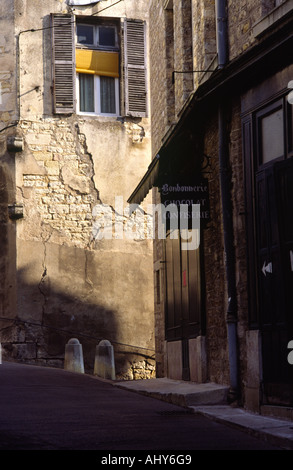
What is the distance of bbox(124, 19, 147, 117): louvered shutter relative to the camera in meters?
20.2

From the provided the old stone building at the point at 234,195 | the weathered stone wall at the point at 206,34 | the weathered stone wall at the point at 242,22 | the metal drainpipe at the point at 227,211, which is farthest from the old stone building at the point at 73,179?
the weathered stone wall at the point at 242,22

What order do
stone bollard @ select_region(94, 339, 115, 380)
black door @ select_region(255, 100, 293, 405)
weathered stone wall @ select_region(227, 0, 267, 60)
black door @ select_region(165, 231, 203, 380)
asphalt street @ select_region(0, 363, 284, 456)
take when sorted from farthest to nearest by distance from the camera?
stone bollard @ select_region(94, 339, 115, 380)
black door @ select_region(165, 231, 203, 380)
weathered stone wall @ select_region(227, 0, 267, 60)
black door @ select_region(255, 100, 293, 405)
asphalt street @ select_region(0, 363, 284, 456)

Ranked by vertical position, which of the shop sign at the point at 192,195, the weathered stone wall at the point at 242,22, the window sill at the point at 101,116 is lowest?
the shop sign at the point at 192,195

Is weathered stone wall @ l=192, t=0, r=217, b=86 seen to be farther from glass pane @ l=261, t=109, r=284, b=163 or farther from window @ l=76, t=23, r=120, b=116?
window @ l=76, t=23, r=120, b=116

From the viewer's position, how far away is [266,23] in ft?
30.0

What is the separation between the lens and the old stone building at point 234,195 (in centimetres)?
857

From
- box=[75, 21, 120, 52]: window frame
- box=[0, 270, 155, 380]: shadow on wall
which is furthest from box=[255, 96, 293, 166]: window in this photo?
box=[75, 21, 120, 52]: window frame

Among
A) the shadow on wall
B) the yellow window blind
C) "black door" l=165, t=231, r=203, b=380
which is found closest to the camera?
"black door" l=165, t=231, r=203, b=380

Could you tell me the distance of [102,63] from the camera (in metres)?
20.2

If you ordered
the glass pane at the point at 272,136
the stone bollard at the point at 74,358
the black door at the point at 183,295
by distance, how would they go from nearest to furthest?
1. the glass pane at the point at 272,136
2. the black door at the point at 183,295
3. the stone bollard at the point at 74,358

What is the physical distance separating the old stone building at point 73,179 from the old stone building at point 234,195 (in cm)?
568

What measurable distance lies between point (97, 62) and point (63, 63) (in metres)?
0.87

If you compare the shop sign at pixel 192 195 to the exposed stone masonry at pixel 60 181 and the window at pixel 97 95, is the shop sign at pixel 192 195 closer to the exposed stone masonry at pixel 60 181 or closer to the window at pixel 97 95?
the exposed stone masonry at pixel 60 181
